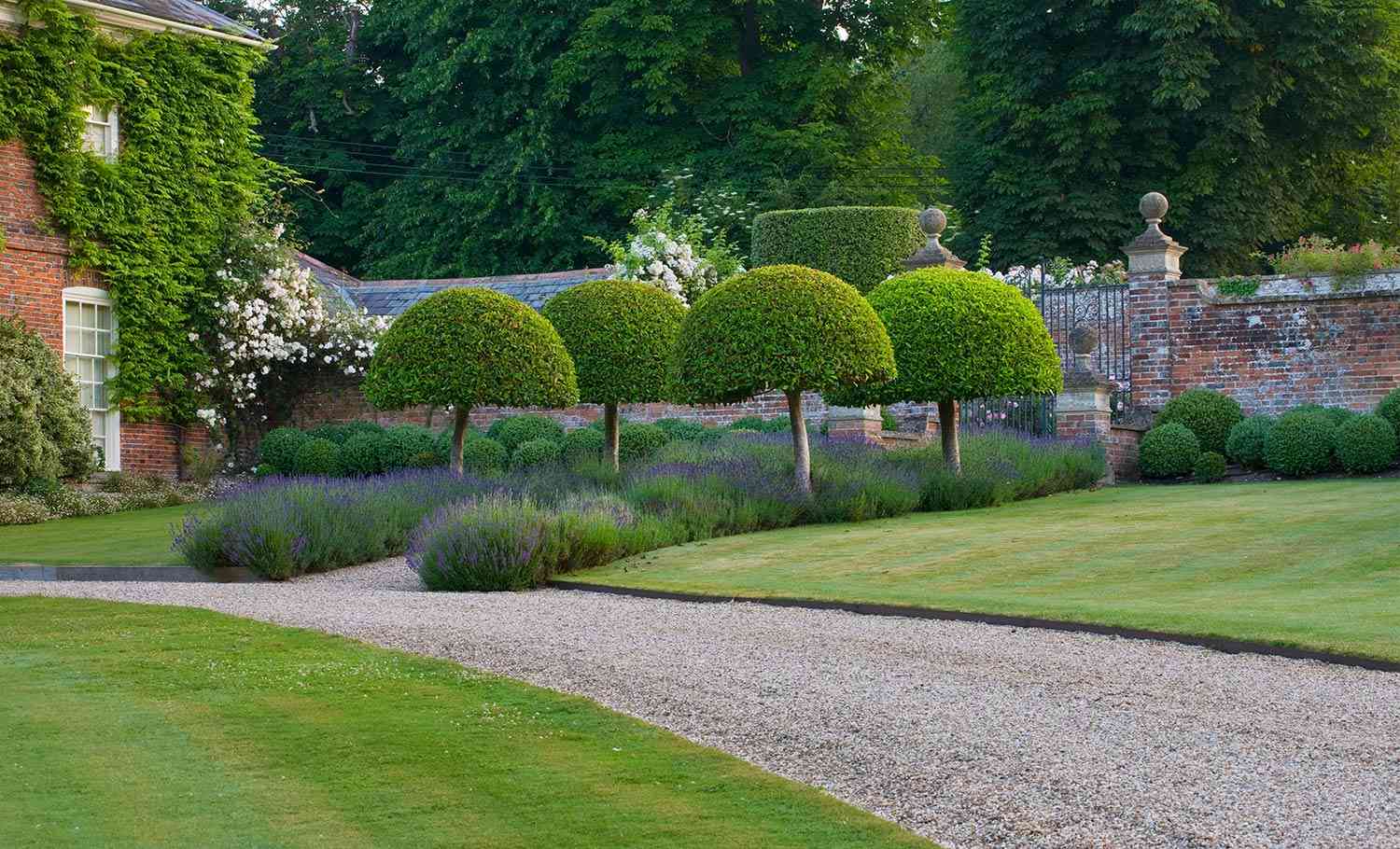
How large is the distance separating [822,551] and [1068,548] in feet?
6.34

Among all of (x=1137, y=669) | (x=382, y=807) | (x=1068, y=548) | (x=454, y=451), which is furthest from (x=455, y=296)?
(x=382, y=807)

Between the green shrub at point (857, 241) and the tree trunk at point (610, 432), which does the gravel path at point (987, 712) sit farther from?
the green shrub at point (857, 241)

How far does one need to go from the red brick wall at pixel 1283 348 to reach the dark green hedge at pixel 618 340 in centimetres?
704

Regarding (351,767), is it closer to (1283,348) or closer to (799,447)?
(799,447)

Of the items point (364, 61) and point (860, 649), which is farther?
point (364, 61)

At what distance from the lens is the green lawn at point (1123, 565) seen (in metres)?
9.45

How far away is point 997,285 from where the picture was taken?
17938mm

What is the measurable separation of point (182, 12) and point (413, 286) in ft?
19.5

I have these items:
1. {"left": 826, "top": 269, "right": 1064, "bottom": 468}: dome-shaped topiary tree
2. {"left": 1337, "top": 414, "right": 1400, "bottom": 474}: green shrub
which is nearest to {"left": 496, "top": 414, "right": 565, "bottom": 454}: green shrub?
{"left": 826, "top": 269, "right": 1064, "bottom": 468}: dome-shaped topiary tree

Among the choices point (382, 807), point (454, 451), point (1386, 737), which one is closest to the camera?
point (382, 807)

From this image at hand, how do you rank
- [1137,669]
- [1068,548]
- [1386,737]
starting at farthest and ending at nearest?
[1068,548] < [1137,669] < [1386,737]

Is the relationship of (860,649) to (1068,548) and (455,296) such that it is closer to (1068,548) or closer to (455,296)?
(1068,548)

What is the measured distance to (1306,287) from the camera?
2094cm

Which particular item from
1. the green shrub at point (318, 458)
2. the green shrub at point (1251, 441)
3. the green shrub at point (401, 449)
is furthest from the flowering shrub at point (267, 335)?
the green shrub at point (1251, 441)
